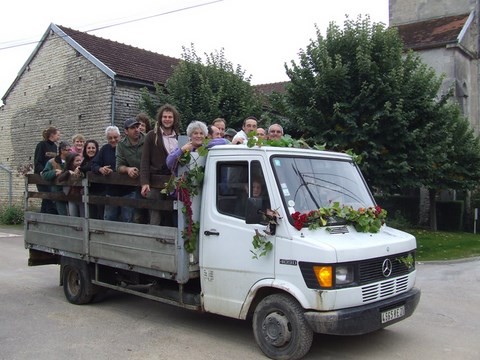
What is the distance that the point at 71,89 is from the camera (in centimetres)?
1897

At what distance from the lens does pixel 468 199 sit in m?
22.7

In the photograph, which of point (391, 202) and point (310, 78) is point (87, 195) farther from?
point (391, 202)

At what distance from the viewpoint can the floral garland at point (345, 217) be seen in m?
4.95

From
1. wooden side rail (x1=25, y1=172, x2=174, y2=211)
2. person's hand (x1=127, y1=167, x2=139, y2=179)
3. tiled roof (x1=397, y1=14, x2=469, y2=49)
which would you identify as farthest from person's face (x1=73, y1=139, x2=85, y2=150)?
tiled roof (x1=397, y1=14, x2=469, y2=49)

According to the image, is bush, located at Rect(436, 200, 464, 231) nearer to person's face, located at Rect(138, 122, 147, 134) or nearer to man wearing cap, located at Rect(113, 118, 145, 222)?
person's face, located at Rect(138, 122, 147, 134)

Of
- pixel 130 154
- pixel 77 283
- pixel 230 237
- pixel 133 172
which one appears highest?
pixel 130 154

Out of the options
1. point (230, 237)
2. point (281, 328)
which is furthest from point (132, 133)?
point (281, 328)

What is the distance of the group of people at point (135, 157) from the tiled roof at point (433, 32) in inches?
800

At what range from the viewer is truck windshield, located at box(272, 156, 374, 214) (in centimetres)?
519

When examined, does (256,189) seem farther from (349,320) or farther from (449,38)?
(449,38)

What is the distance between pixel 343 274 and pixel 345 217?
2.35ft

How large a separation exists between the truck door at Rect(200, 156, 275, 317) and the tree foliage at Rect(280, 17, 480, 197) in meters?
7.11

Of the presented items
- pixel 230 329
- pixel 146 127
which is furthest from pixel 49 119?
pixel 230 329

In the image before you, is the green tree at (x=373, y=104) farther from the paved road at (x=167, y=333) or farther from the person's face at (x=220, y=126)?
the person's face at (x=220, y=126)
